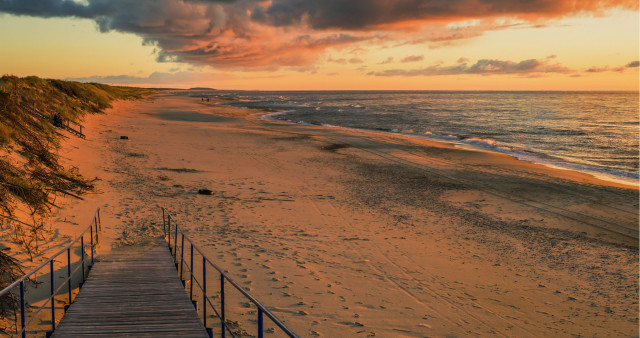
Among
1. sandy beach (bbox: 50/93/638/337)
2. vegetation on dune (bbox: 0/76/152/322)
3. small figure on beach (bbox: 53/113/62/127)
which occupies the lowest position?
sandy beach (bbox: 50/93/638/337)

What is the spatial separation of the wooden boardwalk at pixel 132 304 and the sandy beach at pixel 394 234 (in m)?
1.48

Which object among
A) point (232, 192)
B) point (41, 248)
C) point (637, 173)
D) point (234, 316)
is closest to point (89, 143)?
point (232, 192)

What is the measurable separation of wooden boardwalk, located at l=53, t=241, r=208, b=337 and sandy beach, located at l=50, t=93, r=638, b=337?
148cm

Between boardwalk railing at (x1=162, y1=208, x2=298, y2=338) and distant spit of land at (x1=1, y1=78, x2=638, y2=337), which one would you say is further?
distant spit of land at (x1=1, y1=78, x2=638, y2=337)

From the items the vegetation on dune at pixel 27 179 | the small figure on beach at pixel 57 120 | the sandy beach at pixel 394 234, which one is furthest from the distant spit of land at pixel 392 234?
the small figure on beach at pixel 57 120

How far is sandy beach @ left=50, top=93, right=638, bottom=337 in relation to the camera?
853 centimetres

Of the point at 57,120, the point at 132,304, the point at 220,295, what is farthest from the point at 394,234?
the point at 57,120

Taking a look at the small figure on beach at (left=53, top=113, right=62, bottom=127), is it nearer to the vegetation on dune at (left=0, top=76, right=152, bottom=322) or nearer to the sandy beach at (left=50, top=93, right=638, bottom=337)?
the vegetation on dune at (left=0, top=76, right=152, bottom=322)

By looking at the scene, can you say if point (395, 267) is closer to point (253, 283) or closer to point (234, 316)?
point (253, 283)

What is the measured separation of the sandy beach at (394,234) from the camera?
8.53 meters

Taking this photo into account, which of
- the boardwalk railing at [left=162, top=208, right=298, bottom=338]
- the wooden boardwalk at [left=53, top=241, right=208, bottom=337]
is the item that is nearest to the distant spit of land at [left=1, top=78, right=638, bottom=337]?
the boardwalk railing at [left=162, top=208, right=298, bottom=338]

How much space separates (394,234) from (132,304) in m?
8.29

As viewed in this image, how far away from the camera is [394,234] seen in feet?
43.2

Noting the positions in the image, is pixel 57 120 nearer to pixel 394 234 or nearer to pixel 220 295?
pixel 220 295
